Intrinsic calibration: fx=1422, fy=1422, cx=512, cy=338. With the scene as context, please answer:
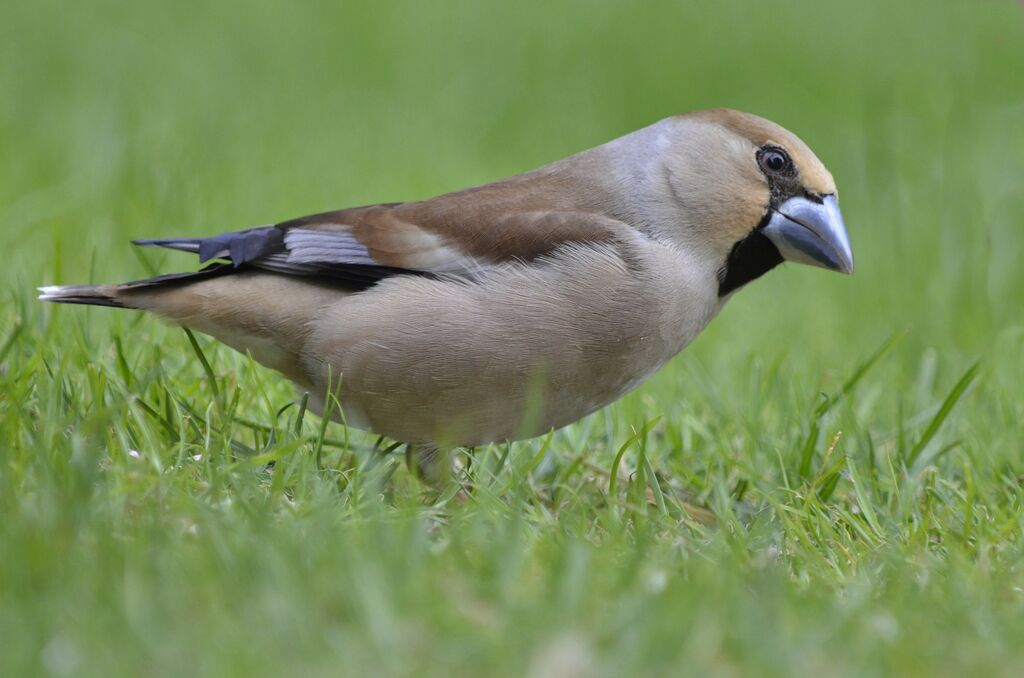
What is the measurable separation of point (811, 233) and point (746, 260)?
0.23 m

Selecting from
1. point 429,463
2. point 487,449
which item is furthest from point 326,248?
point 487,449

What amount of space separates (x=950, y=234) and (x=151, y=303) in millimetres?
4412

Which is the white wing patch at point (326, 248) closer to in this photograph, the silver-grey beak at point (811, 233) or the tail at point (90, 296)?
the tail at point (90, 296)

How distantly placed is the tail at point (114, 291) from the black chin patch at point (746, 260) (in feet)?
5.57

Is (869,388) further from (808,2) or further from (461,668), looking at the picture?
(808,2)

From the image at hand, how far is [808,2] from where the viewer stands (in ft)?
44.4

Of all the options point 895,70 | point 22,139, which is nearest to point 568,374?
point 22,139

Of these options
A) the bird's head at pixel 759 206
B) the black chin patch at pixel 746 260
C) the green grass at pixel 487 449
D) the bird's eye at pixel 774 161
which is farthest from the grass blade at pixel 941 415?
the bird's eye at pixel 774 161

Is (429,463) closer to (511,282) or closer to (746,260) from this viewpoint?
(511,282)

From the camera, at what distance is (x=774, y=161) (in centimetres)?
466

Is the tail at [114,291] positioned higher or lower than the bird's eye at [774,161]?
lower

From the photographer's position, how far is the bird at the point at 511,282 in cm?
434

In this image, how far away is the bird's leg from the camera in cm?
455

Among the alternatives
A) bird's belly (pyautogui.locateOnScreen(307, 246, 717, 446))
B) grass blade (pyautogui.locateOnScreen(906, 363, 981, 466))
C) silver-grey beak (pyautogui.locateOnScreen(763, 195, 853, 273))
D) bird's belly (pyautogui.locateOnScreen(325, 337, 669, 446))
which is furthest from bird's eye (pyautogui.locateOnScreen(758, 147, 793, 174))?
grass blade (pyautogui.locateOnScreen(906, 363, 981, 466))
